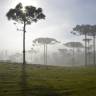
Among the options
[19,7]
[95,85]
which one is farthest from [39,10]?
[95,85]

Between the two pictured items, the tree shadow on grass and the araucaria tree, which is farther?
the araucaria tree

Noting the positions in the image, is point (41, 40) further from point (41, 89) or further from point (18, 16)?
point (41, 89)

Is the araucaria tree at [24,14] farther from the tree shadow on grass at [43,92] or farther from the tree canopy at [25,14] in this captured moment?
the tree shadow on grass at [43,92]

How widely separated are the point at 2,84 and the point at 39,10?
81.0 ft

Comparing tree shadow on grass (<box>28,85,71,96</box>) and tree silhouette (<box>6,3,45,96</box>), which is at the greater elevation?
tree silhouette (<box>6,3,45,96</box>)

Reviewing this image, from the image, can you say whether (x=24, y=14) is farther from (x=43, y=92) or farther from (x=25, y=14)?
(x=43, y=92)

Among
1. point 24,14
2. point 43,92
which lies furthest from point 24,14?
point 43,92

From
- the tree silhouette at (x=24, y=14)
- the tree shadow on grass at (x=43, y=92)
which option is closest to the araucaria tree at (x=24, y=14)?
the tree silhouette at (x=24, y=14)

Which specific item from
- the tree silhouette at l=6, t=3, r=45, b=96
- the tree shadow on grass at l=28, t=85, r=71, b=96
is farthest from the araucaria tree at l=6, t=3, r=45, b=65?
the tree shadow on grass at l=28, t=85, r=71, b=96

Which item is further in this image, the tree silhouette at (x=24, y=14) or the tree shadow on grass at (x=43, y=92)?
the tree silhouette at (x=24, y=14)

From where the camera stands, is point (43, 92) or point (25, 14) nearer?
point (43, 92)

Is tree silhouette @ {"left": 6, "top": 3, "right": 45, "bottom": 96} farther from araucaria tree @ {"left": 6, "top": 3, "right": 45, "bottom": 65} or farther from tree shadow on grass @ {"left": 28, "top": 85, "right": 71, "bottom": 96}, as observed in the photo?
tree shadow on grass @ {"left": 28, "top": 85, "right": 71, "bottom": 96}

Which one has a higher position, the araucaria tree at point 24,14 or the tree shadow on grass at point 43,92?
the araucaria tree at point 24,14

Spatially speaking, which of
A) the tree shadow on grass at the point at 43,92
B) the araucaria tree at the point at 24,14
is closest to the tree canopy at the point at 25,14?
the araucaria tree at the point at 24,14
